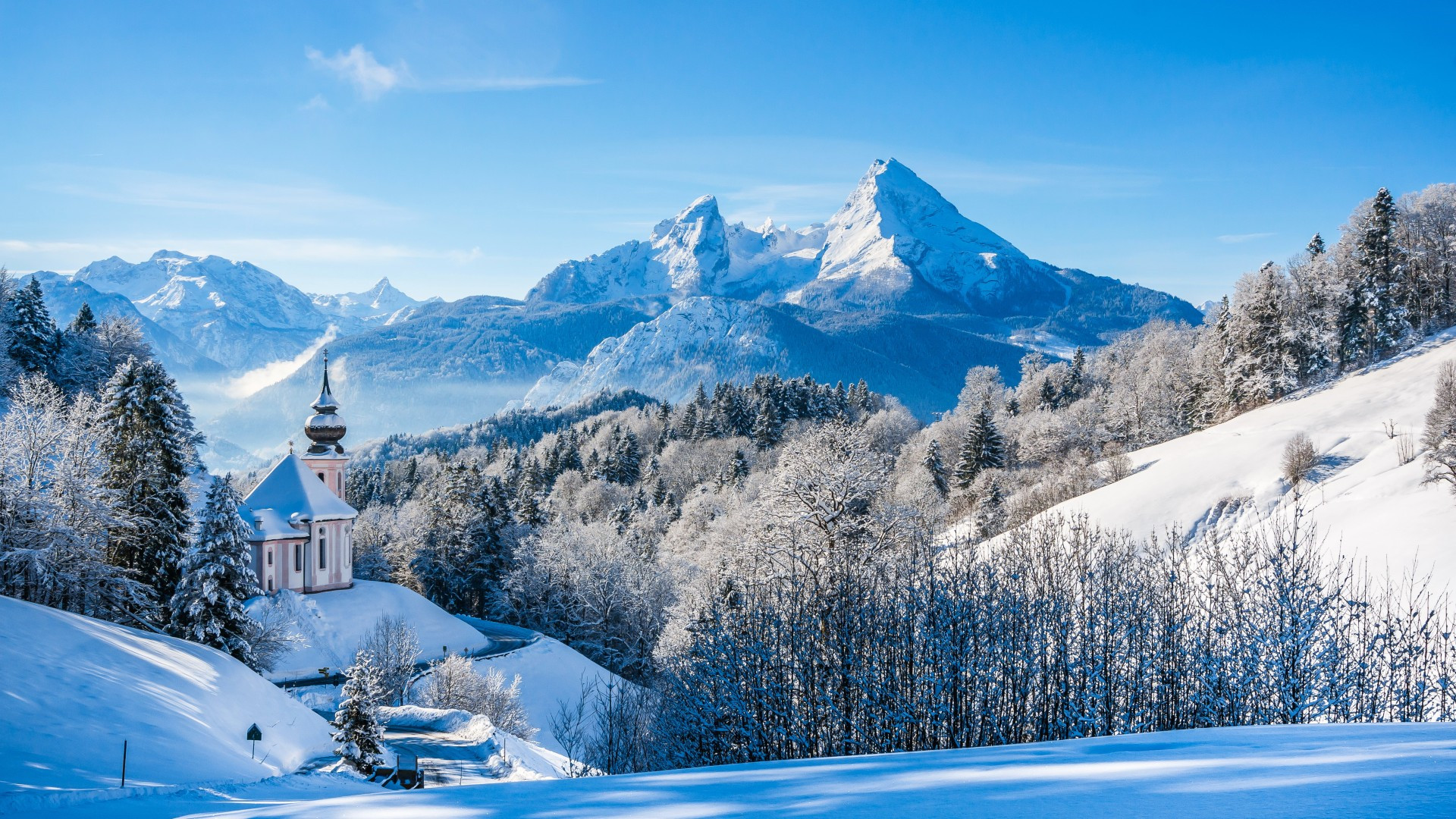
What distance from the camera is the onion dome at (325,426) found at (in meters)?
43.7

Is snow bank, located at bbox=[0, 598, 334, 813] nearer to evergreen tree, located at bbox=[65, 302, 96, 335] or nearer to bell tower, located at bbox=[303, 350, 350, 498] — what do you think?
bell tower, located at bbox=[303, 350, 350, 498]

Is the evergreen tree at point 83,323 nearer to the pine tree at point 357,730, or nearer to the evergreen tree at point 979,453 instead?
the pine tree at point 357,730

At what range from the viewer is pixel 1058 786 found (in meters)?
4.70

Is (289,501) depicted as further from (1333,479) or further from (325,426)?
(1333,479)

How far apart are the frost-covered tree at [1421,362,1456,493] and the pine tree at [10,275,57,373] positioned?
66.7 meters

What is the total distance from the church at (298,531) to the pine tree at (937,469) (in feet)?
126

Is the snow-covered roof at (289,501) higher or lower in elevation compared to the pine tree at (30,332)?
lower

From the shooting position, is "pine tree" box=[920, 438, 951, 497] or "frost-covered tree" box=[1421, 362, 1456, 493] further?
"pine tree" box=[920, 438, 951, 497]

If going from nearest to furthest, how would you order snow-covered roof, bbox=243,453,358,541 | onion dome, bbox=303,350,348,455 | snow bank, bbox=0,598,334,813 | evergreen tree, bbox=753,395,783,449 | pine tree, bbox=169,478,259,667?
1. snow bank, bbox=0,598,334,813
2. pine tree, bbox=169,478,259,667
3. snow-covered roof, bbox=243,453,358,541
4. onion dome, bbox=303,350,348,455
5. evergreen tree, bbox=753,395,783,449

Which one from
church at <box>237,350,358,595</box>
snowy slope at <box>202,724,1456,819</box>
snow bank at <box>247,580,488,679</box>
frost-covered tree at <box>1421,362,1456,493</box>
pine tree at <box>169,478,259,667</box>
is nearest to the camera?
snowy slope at <box>202,724,1456,819</box>

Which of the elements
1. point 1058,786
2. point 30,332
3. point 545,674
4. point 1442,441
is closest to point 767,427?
point 545,674

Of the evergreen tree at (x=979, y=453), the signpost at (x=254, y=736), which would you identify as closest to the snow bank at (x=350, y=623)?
the signpost at (x=254, y=736)

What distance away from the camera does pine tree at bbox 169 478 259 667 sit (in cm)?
2341

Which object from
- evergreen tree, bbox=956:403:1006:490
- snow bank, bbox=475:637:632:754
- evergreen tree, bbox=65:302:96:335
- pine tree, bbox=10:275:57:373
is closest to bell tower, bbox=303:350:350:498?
pine tree, bbox=10:275:57:373
